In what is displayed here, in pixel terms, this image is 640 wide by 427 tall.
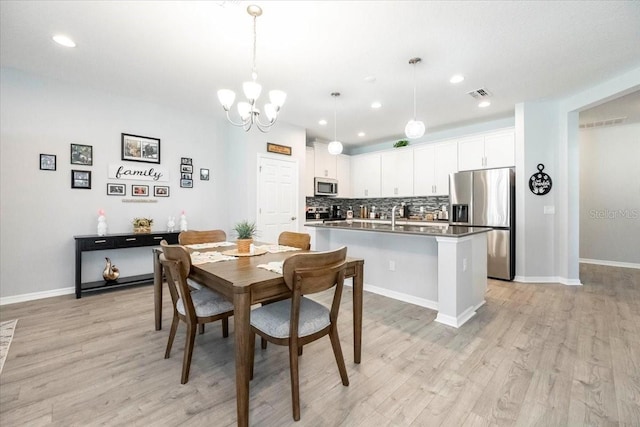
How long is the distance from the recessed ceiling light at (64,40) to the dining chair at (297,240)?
268cm

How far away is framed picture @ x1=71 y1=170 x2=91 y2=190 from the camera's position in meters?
3.60

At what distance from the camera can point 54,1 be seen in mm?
2068

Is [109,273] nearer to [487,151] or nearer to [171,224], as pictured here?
[171,224]

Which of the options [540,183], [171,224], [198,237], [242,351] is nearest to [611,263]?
[540,183]

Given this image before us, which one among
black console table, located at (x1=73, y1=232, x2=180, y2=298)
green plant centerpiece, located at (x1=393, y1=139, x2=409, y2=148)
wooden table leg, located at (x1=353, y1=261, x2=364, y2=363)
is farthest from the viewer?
green plant centerpiece, located at (x1=393, y1=139, x2=409, y2=148)

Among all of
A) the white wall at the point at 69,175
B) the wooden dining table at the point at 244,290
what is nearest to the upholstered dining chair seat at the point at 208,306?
the wooden dining table at the point at 244,290

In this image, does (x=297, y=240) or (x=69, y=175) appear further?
(x=69, y=175)

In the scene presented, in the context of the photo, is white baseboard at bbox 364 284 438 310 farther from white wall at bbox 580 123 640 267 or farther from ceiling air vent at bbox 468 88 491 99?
white wall at bbox 580 123 640 267

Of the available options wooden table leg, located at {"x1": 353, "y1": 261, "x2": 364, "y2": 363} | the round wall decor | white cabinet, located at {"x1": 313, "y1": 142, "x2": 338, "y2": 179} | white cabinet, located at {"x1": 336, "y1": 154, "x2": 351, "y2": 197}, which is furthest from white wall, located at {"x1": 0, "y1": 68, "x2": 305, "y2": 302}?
the round wall decor

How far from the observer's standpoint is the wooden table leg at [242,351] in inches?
54.6

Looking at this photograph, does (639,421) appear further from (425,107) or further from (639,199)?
(639,199)

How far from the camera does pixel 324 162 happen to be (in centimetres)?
619

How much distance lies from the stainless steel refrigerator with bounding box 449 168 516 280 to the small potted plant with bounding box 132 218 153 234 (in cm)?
490

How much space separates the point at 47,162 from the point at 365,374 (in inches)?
171
